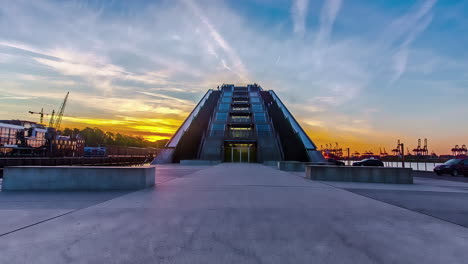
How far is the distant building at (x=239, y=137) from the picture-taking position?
123 feet

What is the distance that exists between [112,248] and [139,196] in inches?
190

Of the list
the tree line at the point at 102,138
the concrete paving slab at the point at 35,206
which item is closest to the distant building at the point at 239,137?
the concrete paving slab at the point at 35,206

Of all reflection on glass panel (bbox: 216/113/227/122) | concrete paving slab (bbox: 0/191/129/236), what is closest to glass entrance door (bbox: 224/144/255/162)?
reflection on glass panel (bbox: 216/113/227/122)

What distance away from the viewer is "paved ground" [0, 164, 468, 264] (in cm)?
376

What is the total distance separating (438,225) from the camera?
18.1 ft

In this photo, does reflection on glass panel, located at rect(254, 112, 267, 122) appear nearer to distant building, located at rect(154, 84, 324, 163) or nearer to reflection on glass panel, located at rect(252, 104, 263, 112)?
distant building, located at rect(154, 84, 324, 163)

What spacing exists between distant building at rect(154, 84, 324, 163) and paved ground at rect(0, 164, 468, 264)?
1165 inches

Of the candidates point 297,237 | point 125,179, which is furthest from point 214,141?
point 297,237

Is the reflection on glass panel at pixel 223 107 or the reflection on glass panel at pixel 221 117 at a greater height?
the reflection on glass panel at pixel 223 107

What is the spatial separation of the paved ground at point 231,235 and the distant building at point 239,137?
29.6 metres

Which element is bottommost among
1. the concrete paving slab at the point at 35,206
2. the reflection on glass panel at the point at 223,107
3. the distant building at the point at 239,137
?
the concrete paving slab at the point at 35,206

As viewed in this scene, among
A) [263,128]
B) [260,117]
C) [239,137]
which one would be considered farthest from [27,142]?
[263,128]

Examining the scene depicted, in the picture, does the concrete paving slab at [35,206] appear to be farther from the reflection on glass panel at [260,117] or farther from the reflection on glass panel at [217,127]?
the reflection on glass panel at [260,117]

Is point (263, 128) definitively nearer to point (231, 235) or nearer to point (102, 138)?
point (231, 235)
